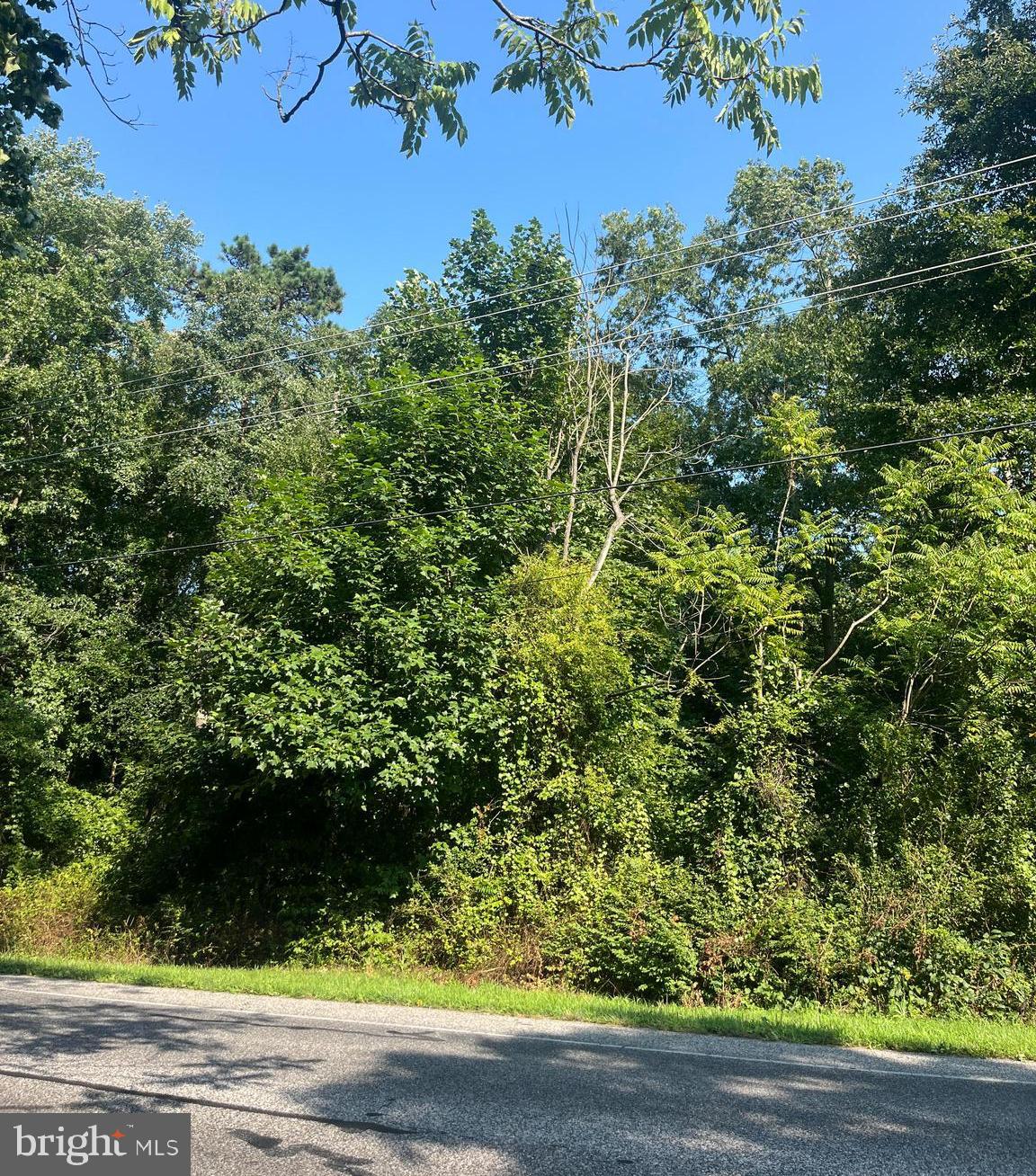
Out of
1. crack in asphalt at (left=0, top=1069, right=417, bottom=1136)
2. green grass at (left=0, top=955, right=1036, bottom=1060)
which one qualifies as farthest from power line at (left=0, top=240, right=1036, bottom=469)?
crack in asphalt at (left=0, top=1069, right=417, bottom=1136)

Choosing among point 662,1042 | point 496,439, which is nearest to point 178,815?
point 496,439

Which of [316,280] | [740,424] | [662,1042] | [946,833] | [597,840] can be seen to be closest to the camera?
[662,1042]

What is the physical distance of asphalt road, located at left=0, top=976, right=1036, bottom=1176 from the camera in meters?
3.91

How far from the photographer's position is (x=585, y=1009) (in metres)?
8.97

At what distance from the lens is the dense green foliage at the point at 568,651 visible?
11.8m

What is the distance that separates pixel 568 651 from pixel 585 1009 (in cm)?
644

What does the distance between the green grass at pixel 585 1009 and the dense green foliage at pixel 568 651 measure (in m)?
1.23

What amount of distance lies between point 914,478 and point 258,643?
11.2 m

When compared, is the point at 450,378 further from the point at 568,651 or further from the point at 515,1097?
the point at 515,1097

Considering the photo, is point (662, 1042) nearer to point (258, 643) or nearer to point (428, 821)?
point (428, 821)

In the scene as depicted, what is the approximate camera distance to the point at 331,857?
48.0ft

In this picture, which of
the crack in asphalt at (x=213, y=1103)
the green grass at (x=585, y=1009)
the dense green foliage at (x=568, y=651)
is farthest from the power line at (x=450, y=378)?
the crack in asphalt at (x=213, y=1103)

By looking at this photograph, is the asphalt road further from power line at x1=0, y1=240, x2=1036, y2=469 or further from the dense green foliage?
power line at x1=0, y1=240, x2=1036, y2=469

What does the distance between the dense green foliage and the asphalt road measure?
4535mm
